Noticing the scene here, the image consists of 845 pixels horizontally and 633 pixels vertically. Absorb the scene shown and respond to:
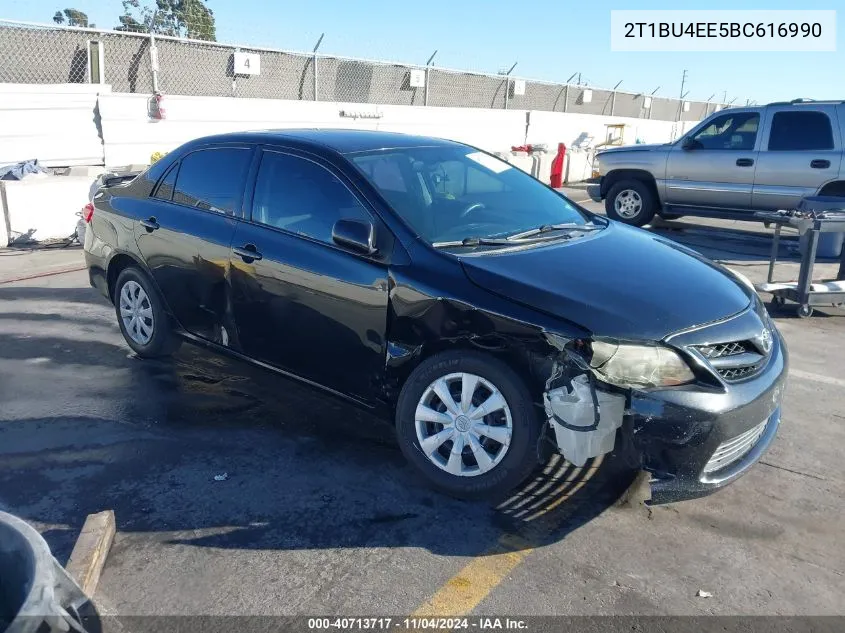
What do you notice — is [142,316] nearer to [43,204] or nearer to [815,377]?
[815,377]

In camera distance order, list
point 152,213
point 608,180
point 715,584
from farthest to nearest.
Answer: point 608,180, point 152,213, point 715,584

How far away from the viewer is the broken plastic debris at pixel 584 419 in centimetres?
304

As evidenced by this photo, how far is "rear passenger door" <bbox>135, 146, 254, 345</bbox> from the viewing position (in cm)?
445

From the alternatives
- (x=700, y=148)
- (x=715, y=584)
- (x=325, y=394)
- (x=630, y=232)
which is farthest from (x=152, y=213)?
(x=700, y=148)

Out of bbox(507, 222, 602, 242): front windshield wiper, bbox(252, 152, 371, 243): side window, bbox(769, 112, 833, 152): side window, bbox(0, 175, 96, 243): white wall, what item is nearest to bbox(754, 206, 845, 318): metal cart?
bbox(507, 222, 602, 242): front windshield wiper

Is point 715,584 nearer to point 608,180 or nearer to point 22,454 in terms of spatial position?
point 22,454

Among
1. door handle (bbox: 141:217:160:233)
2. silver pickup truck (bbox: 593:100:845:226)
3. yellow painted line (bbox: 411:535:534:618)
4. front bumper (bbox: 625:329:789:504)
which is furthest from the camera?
silver pickup truck (bbox: 593:100:845:226)

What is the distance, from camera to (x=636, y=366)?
10.1 ft

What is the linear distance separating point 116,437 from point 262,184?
5.55 feet

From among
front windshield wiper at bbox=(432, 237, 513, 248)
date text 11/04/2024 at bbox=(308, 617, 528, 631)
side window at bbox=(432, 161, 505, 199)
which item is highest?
side window at bbox=(432, 161, 505, 199)

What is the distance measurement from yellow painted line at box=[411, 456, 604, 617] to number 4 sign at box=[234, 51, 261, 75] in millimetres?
12416

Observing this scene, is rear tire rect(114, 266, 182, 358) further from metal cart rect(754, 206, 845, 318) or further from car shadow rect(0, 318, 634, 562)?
metal cart rect(754, 206, 845, 318)

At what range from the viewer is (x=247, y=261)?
423 cm

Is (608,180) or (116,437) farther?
(608,180)
